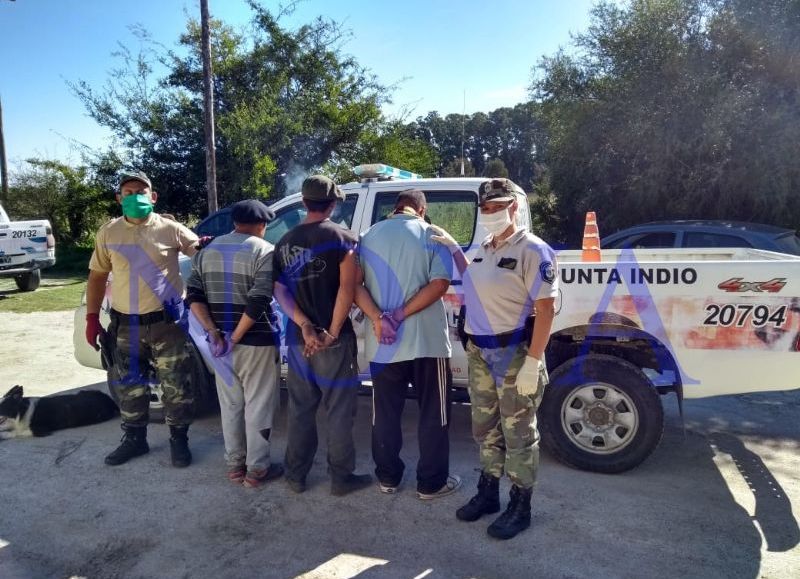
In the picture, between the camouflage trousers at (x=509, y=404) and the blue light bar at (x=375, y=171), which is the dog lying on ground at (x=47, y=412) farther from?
the camouflage trousers at (x=509, y=404)

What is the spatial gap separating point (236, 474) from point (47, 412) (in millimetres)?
1895

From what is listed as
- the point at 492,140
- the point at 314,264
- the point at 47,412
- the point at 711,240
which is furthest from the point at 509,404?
the point at 492,140

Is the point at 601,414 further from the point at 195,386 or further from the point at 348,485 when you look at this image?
the point at 195,386

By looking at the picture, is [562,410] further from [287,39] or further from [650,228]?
[287,39]

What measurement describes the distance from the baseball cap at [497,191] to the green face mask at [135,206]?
2184 mm

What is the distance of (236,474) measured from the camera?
3838 mm

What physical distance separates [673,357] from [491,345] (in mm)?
1325

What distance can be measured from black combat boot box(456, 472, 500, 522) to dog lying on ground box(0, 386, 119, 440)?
125 inches

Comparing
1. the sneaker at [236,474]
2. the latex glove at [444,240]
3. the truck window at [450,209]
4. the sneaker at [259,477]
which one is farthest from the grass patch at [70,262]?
the latex glove at [444,240]

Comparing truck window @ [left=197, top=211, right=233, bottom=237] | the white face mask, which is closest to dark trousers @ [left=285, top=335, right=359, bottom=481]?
the white face mask

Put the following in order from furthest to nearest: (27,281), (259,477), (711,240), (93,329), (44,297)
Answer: (27,281)
(44,297)
(711,240)
(93,329)
(259,477)

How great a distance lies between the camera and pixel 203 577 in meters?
2.85

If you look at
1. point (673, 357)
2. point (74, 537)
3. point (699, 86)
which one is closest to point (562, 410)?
point (673, 357)

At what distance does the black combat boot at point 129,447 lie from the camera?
13.5 ft
